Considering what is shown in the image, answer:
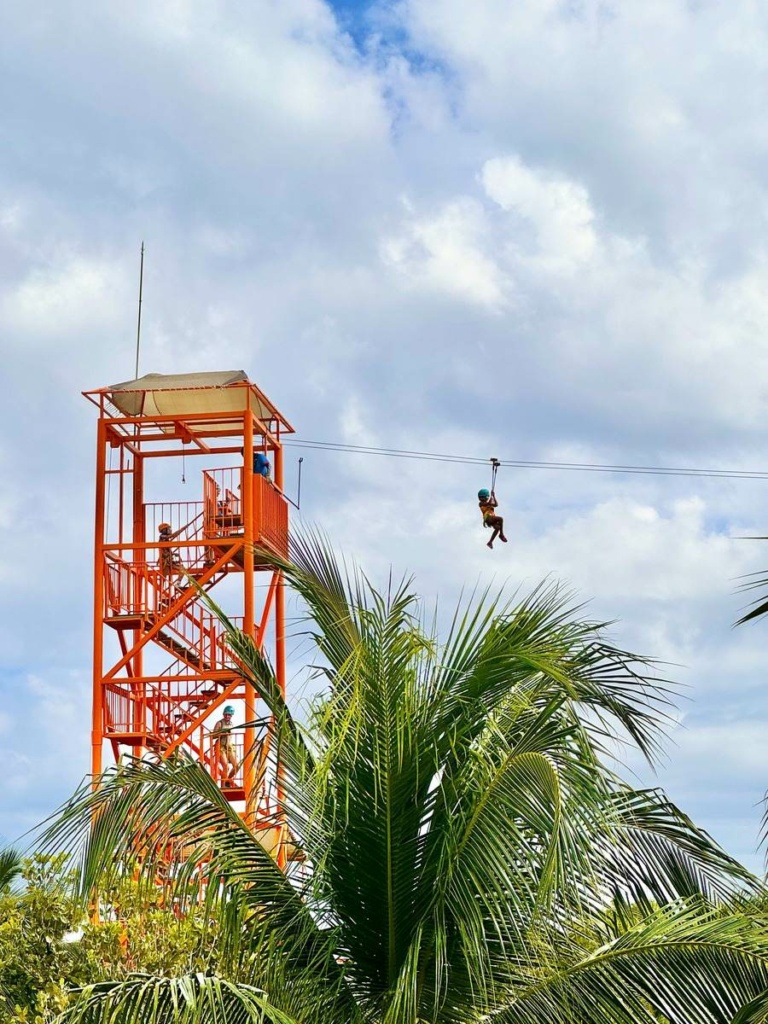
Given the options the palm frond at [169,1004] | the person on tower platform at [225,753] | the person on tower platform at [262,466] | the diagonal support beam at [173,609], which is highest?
the person on tower platform at [262,466]

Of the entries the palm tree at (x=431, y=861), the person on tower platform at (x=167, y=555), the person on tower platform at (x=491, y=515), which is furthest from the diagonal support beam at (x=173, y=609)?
the palm tree at (x=431, y=861)

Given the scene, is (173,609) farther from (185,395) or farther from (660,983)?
(660,983)

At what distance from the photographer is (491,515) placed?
20109 millimetres

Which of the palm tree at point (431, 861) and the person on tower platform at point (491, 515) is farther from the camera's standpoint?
the person on tower platform at point (491, 515)

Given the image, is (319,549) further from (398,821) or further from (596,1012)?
(596,1012)

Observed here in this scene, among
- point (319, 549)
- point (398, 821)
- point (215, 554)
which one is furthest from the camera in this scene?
point (215, 554)

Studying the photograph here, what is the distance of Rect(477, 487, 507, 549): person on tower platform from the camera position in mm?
20094

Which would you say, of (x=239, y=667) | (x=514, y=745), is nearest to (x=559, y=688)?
(x=514, y=745)

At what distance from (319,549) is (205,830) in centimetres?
226

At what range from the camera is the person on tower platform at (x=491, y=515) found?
20.1 m

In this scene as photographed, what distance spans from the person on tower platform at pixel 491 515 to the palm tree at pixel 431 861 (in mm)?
7581

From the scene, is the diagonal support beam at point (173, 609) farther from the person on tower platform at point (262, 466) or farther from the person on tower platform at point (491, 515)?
the person on tower platform at point (491, 515)

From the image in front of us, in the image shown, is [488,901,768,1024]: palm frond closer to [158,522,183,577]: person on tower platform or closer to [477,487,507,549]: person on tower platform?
[477,487,507,549]: person on tower platform

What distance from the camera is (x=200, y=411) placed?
110 feet
